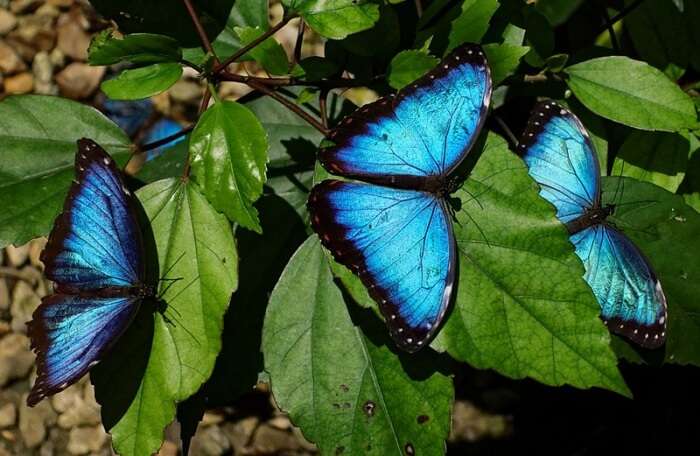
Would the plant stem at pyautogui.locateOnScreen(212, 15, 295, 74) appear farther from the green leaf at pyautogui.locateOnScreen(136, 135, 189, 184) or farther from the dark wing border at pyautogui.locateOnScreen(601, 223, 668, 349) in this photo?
the dark wing border at pyautogui.locateOnScreen(601, 223, 668, 349)

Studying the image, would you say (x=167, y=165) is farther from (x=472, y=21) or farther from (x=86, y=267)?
(x=472, y=21)

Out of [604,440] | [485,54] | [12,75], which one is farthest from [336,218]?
[12,75]

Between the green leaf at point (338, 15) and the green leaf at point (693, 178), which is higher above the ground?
the green leaf at point (338, 15)

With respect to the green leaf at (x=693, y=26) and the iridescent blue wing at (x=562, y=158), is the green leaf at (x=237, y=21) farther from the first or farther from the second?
the green leaf at (x=693, y=26)

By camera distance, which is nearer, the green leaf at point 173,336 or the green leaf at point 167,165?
the green leaf at point 173,336

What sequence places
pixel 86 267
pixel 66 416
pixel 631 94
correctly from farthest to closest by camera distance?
pixel 66 416
pixel 631 94
pixel 86 267

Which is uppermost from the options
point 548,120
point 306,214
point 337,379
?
point 548,120

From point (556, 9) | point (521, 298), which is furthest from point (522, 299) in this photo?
point (556, 9)

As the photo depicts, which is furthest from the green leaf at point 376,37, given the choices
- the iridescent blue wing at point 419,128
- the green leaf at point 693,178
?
the green leaf at point 693,178
